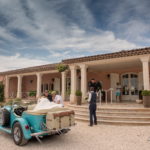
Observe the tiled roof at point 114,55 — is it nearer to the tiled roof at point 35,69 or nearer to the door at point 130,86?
the tiled roof at point 35,69

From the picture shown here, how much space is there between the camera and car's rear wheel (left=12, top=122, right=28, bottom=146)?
3803mm

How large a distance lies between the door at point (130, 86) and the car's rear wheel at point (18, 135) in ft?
30.3

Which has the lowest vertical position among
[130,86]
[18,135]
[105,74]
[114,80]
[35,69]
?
[18,135]

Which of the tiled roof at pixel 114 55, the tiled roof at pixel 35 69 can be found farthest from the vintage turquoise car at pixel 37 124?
the tiled roof at pixel 35 69

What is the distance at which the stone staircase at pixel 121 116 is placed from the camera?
6.09m

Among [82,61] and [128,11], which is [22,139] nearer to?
[82,61]

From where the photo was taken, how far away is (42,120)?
12.2 ft

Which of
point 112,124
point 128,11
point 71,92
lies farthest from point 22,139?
point 128,11

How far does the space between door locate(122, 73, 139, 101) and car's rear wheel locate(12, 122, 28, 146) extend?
9232 millimetres

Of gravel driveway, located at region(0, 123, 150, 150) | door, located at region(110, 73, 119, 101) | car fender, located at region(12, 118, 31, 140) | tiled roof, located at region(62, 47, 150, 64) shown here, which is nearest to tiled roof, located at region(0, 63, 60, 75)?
tiled roof, located at region(62, 47, 150, 64)

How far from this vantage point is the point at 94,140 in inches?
170

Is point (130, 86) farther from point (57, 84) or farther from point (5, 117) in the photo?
point (5, 117)

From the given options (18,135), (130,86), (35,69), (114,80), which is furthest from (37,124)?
(35,69)

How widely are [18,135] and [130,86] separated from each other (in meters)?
9.50
